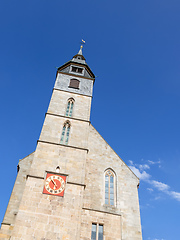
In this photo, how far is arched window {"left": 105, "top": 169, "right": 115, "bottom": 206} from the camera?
1686cm

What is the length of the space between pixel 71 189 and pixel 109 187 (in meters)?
3.26

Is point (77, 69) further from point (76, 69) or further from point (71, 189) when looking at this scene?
point (71, 189)

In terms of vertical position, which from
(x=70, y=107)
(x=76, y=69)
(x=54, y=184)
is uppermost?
(x=76, y=69)

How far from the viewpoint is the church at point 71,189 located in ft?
46.6

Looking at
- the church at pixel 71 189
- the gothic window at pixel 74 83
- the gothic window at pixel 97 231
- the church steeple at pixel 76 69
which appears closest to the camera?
the church at pixel 71 189

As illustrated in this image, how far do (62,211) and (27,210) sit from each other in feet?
7.11

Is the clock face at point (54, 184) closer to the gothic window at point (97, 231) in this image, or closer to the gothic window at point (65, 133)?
the gothic window at point (97, 231)

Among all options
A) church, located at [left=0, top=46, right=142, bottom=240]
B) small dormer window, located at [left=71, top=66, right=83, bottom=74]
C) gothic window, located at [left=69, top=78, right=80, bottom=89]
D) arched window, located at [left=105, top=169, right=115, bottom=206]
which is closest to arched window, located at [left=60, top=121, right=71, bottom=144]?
church, located at [left=0, top=46, right=142, bottom=240]

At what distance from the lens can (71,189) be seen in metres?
15.8

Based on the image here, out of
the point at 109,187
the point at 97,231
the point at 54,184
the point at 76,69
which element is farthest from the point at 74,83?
the point at 97,231

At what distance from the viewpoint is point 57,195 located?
50.3 feet

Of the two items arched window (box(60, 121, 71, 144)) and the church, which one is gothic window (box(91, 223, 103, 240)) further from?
arched window (box(60, 121, 71, 144))

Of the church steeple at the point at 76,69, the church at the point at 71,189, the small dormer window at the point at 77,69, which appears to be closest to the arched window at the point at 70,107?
the church at the point at 71,189

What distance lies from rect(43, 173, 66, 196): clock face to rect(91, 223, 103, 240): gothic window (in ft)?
9.88
